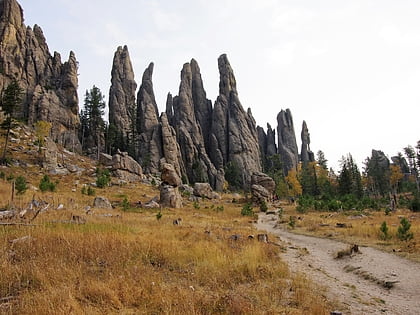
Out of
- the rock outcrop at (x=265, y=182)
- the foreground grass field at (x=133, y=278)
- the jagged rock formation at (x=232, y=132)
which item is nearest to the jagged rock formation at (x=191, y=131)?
the jagged rock formation at (x=232, y=132)

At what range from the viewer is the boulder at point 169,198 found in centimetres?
3305

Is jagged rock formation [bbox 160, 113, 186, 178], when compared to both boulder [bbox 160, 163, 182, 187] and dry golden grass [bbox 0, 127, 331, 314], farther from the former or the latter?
dry golden grass [bbox 0, 127, 331, 314]

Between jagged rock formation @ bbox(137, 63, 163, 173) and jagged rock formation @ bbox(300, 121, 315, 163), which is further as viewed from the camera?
jagged rock formation @ bbox(300, 121, 315, 163)

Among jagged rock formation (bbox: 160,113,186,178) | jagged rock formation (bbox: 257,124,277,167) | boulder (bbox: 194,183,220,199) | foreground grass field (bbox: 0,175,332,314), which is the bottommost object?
foreground grass field (bbox: 0,175,332,314)

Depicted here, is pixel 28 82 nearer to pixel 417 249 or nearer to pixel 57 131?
pixel 57 131

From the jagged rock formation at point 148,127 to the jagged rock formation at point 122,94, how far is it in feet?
9.31

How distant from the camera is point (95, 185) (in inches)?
1501

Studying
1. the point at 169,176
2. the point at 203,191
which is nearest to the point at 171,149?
the point at 203,191

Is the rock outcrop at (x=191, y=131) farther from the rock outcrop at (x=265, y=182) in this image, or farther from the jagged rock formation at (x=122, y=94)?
the rock outcrop at (x=265, y=182)

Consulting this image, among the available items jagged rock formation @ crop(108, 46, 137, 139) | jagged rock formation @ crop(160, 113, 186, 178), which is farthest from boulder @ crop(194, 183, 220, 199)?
jagged rock formation @ crop(108, 46, 137, 139)

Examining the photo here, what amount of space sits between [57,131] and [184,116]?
1726 inches

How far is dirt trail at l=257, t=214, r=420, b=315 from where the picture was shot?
21.6 feet

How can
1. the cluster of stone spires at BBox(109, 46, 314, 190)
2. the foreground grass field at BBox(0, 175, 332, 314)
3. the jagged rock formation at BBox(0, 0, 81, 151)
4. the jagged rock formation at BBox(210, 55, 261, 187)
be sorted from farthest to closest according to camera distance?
the jagged rock formation at BBox(210, 55, 261, 187)
the cluster of stone spires at BBox(109, 46, 314, 190)
the jagged rock formation at BBox(0, 0, 81, 151)
the foreground grass field at BBox(0, 175, 332, 314)

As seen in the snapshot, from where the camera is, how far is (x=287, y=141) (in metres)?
121
